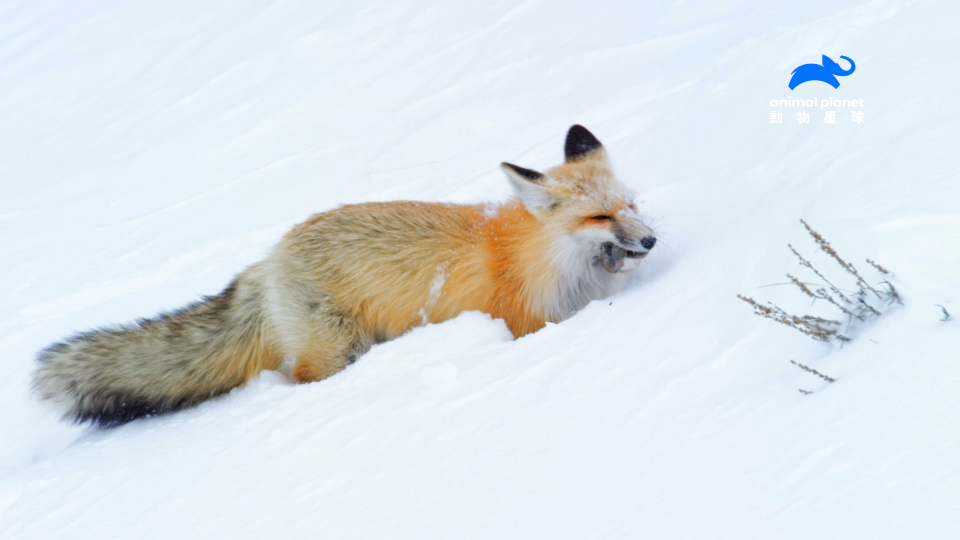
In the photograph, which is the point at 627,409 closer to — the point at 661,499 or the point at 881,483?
the point at 661,499

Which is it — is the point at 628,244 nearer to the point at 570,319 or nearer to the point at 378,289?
the point at 570,319

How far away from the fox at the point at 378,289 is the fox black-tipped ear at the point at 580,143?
0.24m

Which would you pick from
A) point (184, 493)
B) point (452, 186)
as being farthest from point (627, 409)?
point (452, 186)

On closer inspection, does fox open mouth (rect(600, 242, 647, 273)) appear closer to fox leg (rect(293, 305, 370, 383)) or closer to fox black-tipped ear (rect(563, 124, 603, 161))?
A: fox black-tipped ear (rect(563, 124, 603, 161))

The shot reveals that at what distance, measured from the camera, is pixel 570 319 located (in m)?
3.74

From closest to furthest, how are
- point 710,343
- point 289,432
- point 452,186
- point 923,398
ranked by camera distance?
point 923,398, point 710,343, point 289,432, point 452,186

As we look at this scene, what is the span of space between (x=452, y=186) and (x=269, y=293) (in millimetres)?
2244

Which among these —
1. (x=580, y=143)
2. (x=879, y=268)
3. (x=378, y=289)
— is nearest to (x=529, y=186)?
(x=580, y=143)

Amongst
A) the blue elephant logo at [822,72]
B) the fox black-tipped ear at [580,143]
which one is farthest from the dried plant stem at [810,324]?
the blue elephant logo at [822,72]

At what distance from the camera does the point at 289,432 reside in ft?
11.1

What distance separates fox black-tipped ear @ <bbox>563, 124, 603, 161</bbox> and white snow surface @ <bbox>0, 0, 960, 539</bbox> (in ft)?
1.51

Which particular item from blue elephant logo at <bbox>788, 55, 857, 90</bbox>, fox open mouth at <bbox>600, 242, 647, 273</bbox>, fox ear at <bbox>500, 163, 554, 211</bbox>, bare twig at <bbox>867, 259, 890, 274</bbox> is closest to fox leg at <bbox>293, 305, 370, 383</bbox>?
fox ear at <bbox>500, 163, 554, 211</bbox>

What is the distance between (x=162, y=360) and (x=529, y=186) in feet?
7.61

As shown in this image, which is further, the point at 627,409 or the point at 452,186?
the point at 452,186
